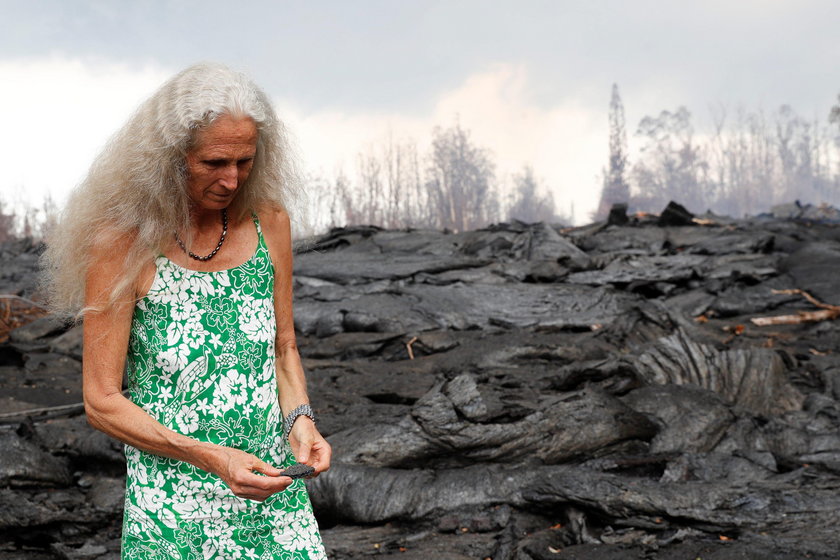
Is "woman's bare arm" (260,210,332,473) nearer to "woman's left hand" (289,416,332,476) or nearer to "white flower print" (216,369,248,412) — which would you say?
"woman's left hand" (289,416,332,476)

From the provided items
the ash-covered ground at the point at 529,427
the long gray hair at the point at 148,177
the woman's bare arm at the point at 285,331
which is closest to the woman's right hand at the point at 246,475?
the woman's bare arm at the point at 285,331

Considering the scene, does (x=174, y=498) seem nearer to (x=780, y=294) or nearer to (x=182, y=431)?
(x=182, y=431)

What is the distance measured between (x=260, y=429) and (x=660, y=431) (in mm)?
4090

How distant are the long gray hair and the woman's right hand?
42 centimetres

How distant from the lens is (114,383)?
1822 millimetres

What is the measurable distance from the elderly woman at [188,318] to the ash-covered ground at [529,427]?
0.39 meters

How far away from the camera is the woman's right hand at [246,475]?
1.68 metres

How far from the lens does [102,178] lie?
1882 mm

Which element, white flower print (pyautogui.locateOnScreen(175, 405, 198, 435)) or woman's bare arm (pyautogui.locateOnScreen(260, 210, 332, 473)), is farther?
woman's bare arm (pyautogui.locateOnScreen(260, 210, 332, 473))

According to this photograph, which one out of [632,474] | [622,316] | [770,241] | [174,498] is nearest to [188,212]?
[174,498]

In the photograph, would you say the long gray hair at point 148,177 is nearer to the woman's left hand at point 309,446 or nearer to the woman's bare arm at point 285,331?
the woman's bare arm at point 285,331

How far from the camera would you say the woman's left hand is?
6.16 ft

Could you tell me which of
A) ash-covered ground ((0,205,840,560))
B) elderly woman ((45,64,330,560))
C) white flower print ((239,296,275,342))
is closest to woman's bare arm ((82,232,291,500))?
elderly woman ((45,64,330,560))

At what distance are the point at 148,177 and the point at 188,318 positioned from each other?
1.08ft
